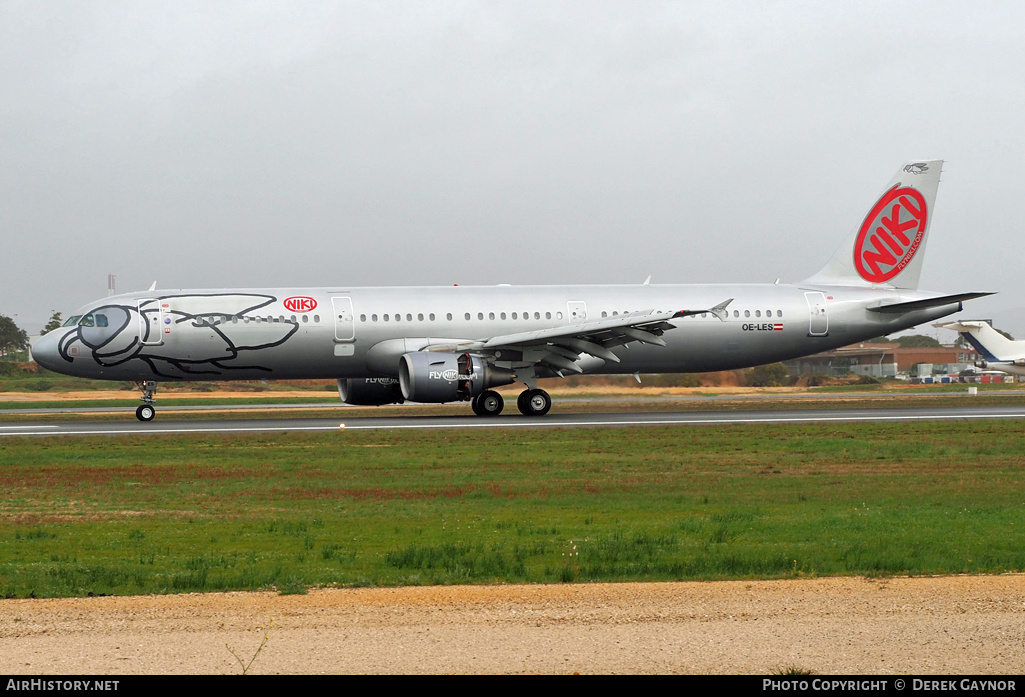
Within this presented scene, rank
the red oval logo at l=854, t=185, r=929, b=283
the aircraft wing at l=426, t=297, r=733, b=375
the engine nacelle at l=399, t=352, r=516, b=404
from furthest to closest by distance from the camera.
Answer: the red oval logo at l=854, t=185, r=929, b=283, the aircraft wing at l=426, t=297, r=733, b=375, the engine nacelle at l=399, t=352, r=516, b=404

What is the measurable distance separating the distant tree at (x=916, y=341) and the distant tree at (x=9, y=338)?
80.3 m

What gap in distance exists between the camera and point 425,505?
14.5 m

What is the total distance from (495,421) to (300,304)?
7.06 m

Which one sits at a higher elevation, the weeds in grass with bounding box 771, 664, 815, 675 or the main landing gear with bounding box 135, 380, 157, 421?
the main landing gear with bounding box 135, 380, 157, 421

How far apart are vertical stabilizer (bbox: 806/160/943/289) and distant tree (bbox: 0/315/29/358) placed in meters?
87.8

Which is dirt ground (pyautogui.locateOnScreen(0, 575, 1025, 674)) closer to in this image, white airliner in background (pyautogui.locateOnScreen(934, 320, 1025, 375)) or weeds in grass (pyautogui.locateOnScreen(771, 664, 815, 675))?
weeds in grass (pyautogui.locateOnScreen(771, 664, 815, 675))

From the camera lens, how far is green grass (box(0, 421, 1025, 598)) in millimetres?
9727

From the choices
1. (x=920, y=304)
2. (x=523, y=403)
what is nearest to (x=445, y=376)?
(x=523, y=403)

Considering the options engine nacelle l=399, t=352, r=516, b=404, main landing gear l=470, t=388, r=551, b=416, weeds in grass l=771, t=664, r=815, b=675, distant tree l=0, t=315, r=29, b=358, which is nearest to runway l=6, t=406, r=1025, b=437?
main landing gear l=470, t=388, r=551, b=416

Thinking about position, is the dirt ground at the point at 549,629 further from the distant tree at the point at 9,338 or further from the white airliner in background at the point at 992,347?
the distant tree at the point at 9,338

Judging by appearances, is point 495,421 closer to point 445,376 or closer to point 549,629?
point 445,376

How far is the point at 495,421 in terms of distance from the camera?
30281 millimetres
